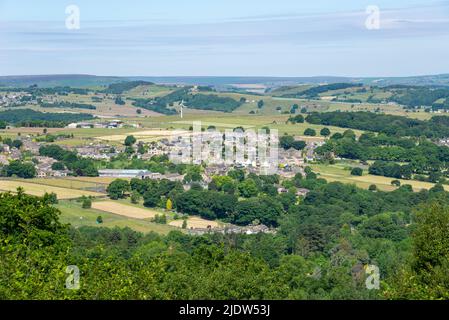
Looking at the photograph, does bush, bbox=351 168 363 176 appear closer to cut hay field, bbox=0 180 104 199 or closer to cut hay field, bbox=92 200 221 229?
cut hay field, bbox=92 200 221 229

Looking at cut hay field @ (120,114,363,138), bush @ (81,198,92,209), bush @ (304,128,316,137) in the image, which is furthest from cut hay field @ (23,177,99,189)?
bush @ (304,128,316,137)

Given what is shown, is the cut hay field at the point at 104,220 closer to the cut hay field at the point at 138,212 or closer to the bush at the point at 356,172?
the cut hay field at the point at 138,212

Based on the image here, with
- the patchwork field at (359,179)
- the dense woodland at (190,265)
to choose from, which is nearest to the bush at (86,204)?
the dense woodland at (190,265)

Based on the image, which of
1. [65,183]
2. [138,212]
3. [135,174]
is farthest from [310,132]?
[138,212]

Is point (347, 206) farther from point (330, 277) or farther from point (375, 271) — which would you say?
point (330, 277)

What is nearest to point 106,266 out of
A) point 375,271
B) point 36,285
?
point 36,285

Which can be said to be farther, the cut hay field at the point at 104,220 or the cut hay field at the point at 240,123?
the cut hay field at the point at 240,123

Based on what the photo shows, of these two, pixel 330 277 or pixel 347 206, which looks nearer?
pixel 330 277

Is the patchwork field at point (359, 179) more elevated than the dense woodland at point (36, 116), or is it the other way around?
the dense woodland at point (36, 116)

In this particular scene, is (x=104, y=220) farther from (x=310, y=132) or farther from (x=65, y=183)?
(x=310, y=132)
